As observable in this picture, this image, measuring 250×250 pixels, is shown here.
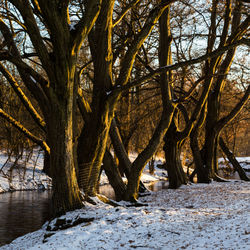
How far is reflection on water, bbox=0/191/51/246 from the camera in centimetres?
925

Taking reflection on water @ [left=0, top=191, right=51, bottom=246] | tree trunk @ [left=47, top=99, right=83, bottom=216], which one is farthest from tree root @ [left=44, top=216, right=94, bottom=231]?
reflection on water @ [left=0, top=191, right=51, bottom=246]

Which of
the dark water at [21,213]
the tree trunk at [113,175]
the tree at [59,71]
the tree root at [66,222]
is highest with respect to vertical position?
the tree at [59,71]

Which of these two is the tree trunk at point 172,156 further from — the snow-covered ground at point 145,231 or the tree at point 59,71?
the tree at point 59,71

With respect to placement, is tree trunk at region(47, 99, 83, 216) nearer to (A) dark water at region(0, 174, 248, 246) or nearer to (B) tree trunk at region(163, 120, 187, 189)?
(A) dark water at region(0, 174, 248, 246)

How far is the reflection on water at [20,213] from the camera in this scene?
364 inches

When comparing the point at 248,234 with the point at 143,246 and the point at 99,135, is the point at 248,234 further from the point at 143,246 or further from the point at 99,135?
the point at 99,135

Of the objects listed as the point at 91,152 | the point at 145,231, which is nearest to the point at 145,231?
the point at 145,231

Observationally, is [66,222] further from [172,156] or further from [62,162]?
[172,156]

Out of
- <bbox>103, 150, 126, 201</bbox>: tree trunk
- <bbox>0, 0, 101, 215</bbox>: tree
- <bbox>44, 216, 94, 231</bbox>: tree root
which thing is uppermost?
<bbox>0, 0, 101, 215</bbox>: tree

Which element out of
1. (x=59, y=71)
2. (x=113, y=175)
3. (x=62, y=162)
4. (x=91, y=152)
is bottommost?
(x=113, y=175)

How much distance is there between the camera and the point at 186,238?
5.34m

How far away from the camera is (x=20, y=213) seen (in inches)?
460

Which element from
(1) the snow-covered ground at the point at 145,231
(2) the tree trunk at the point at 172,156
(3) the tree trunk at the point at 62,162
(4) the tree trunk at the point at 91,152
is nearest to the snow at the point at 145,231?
(1) the snow-covered ground at the point at 145,231

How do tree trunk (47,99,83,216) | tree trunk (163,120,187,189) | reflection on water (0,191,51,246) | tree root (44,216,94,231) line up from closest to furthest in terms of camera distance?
tree root (44,216,94,231) → tree trunk (47,99,83,216) → reflection on water (0,191,51,246) → tree trunk (163,120,187,189)
